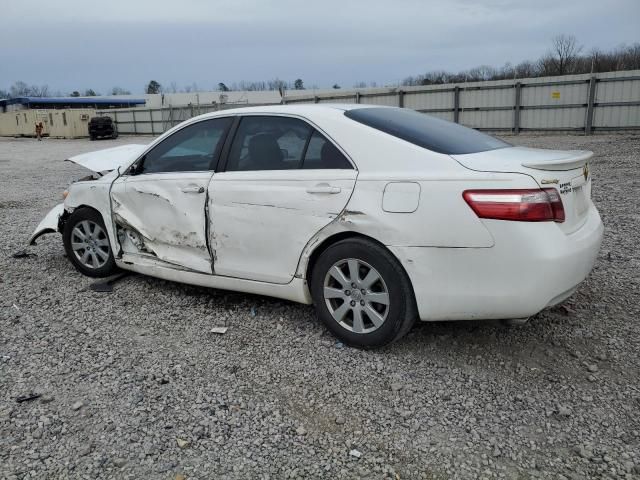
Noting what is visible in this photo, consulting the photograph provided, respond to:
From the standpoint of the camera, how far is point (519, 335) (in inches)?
153

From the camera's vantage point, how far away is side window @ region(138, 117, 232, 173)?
14.5 feet

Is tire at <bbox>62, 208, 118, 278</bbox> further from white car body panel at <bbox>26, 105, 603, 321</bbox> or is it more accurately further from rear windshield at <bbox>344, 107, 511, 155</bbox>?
rear windshield at <bbox>344, 107, 511, 155</bbox>

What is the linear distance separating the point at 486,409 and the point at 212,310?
7.84 feet

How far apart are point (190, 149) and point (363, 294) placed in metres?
2.03

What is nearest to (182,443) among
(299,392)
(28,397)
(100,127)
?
(299,392)

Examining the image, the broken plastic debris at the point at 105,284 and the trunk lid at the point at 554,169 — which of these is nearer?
the trunk lid at the point at 554,169

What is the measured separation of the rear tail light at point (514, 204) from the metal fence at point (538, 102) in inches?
776

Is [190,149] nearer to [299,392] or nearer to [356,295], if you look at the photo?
[356,295]

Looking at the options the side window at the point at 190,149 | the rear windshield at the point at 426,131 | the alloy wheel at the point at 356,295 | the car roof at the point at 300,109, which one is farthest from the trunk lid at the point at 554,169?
the side window at the point at 190,149

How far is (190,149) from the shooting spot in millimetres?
4605

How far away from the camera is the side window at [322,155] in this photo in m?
3.69

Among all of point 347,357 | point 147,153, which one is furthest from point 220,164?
point 347,357

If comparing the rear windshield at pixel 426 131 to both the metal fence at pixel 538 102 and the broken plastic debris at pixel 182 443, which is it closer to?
the broken plastic debris at pixel 182 443

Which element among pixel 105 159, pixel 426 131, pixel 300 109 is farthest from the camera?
pixel 105 159
